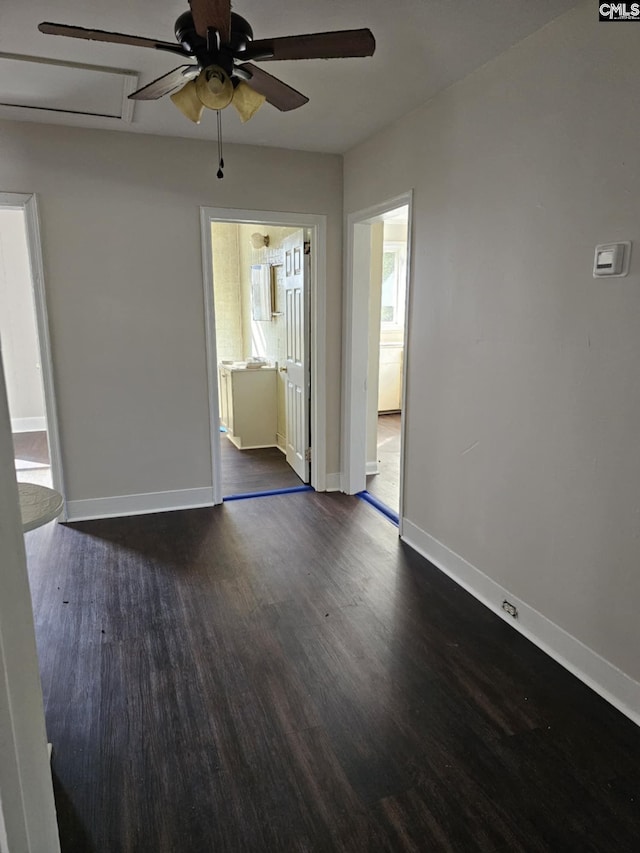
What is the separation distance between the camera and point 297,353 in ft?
14.7

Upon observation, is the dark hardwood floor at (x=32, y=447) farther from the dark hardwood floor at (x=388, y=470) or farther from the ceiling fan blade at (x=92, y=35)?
the ceiling fan blade at (x=92, y=35)

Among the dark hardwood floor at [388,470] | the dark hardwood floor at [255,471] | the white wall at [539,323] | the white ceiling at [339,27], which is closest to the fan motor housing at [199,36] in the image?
the white ceiling at [339,27]

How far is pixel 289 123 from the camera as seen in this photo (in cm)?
315

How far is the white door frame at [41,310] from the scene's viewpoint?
3221 millimetres

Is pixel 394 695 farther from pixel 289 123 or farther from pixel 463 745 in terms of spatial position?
pixel 289 123

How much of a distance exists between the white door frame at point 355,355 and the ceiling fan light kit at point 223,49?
1.64 m

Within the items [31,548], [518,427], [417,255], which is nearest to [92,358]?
[31,548]

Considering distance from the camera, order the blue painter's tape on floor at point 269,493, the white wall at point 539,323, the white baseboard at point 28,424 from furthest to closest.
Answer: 1. the white baseboard at point 28,424
2. the blue painter's tape on floor at point 269,493
3. the white wall at point 539,323

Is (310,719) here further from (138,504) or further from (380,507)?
(138,504)

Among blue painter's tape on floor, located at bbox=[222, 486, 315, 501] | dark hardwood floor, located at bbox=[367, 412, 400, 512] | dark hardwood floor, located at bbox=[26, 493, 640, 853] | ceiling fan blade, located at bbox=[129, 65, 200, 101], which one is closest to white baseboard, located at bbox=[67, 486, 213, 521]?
blue painter's tape on floor, located at bbox=[222, 486, 315, 501]

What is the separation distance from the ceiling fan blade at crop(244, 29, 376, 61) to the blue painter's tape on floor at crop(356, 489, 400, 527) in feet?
8.78

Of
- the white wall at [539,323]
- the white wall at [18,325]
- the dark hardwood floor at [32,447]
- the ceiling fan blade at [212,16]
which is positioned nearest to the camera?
the ceiling fan blade at [212,16]

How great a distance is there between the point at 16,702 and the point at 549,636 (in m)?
2.08

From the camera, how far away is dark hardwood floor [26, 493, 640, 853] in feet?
4.98
